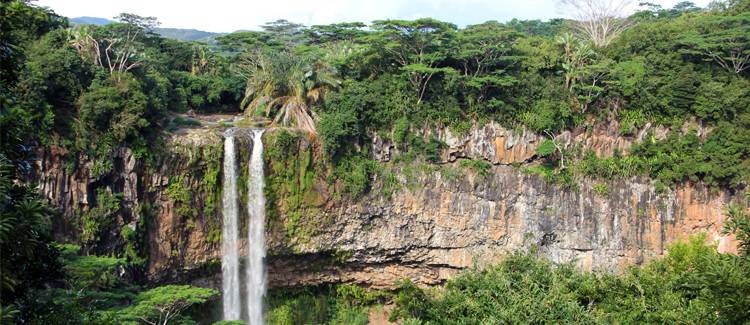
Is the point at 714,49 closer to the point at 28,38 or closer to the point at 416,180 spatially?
the point at 416,180

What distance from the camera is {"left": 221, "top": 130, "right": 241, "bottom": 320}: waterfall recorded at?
736 inches

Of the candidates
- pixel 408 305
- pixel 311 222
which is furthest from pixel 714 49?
pixel 311 222

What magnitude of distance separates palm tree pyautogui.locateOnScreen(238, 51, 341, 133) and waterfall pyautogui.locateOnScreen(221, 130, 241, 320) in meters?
2.41

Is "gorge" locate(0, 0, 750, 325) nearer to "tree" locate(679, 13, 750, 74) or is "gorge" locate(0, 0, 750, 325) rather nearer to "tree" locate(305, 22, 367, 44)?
"tree" locate(679, 13, 750, 74)

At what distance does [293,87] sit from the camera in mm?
20766

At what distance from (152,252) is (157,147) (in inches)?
135

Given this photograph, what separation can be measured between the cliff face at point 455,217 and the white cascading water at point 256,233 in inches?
13.3

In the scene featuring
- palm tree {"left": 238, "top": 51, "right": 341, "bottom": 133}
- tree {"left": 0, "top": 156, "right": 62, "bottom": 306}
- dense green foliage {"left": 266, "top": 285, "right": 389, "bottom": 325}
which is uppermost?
palm tree {"left": 238, "top": 51, "right": 341, "bottom": 133}

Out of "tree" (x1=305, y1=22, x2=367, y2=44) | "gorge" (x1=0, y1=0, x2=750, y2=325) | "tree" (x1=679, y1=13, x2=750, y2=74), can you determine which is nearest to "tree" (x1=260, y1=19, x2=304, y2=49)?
"tree" (x1=305, y1=22, x2=367, y2=44)

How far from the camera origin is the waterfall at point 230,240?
61.4 feet

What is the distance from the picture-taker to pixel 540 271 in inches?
685

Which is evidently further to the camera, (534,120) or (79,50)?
(534,120)

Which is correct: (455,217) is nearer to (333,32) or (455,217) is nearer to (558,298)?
(558,298)

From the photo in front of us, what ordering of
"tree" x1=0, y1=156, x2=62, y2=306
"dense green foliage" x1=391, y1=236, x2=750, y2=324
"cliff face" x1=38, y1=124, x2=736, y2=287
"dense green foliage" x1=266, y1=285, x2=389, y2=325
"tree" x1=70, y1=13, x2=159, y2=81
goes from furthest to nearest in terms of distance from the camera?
1. "dense green foliage" x1=266, y1=285, x2=389, y2=325
2. "cliff face" x1=38, y1=124, x2=736, y2=287
3. "tree" x1=70, y1=13, x2=159, y2=81
4. "dense green foliage" x1=391, y1=236, x2=750, y2=324
5. "tree" x1=0, y1=156, x2=62, y2=306
